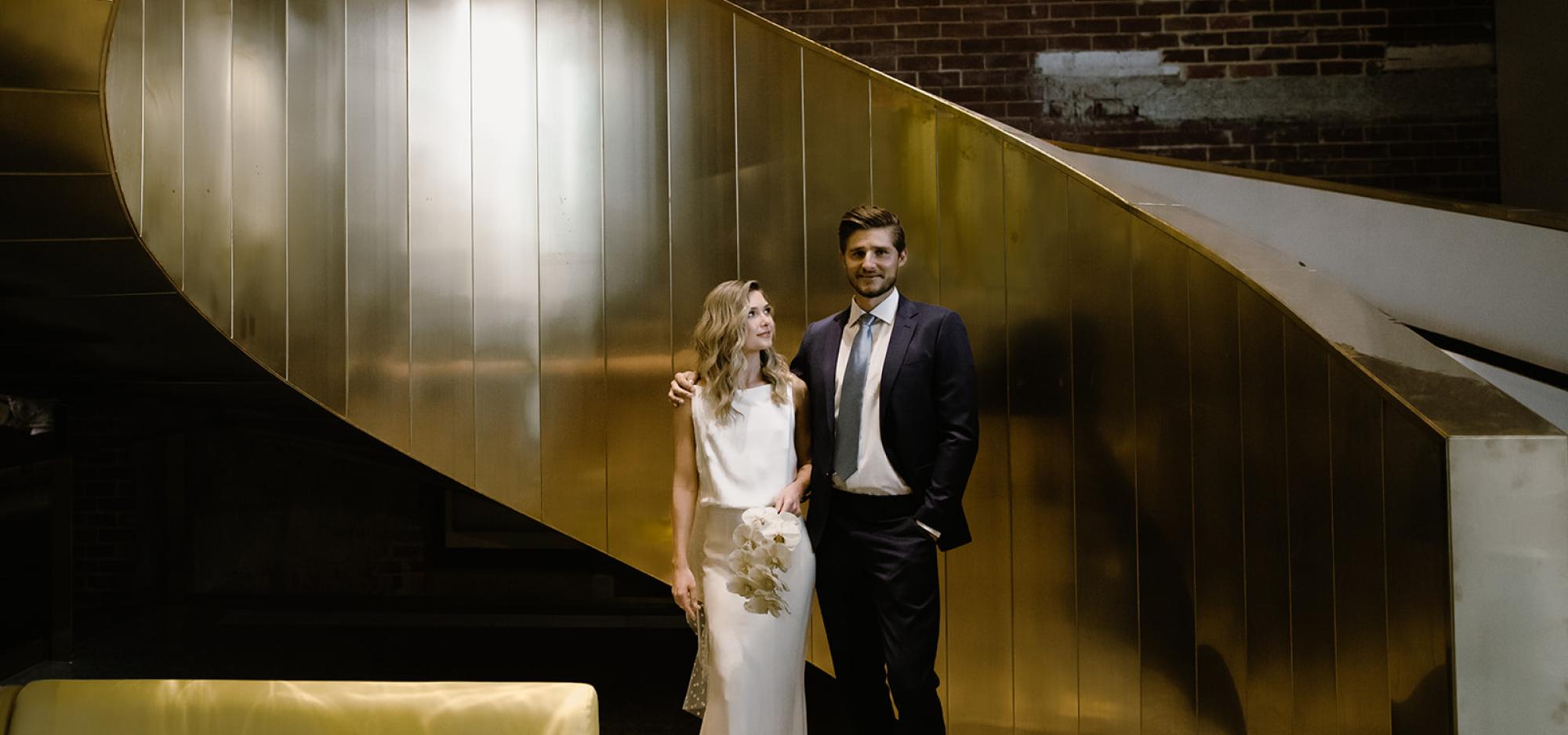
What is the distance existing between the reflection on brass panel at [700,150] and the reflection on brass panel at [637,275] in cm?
4

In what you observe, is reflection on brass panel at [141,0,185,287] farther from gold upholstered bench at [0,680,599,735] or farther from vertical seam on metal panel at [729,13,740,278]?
vertical seam on metal panel at [729,13,740,278]


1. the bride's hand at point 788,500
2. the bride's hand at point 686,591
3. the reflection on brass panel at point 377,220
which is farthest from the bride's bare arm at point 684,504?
the reflection on brass panel at point 377,220

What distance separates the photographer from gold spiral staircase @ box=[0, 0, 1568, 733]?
2426 mm

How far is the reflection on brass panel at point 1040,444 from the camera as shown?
2.78m

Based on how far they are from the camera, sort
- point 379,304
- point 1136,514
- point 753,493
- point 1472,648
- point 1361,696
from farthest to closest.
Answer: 1. point 379,304
2. point 1136,514
3. point 753,493
4. point 1361,696
5. point 1472,648

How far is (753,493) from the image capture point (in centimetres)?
238

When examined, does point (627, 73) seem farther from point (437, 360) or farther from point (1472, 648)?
point (1472, 648)

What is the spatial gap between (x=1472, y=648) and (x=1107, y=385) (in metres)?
1.02

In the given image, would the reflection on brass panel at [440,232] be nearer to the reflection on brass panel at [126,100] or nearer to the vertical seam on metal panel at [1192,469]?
the reflection on brass panel at [126,100]

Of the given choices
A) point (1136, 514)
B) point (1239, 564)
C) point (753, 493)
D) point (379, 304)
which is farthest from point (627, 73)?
point (1239, 564)

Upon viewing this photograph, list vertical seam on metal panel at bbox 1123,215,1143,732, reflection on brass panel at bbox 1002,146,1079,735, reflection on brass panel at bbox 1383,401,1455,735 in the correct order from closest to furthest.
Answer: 1. reflection on brass panel at bbox 1383,401,1455,735
2. vertical seam on metal panel at bbox 1123,215,1143,732
3. reflection on brass panel at bbox 1002,146,1079,735

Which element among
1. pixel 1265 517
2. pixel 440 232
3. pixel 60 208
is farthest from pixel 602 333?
pixel 1265 517

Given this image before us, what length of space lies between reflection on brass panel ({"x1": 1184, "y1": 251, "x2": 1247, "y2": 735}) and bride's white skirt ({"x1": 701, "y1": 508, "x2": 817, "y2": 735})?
3.22ft

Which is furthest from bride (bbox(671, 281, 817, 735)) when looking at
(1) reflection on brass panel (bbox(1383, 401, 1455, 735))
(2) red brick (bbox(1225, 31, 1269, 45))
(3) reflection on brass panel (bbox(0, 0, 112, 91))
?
(2) red brick (bbox(1225, 31, 1269, 45))
